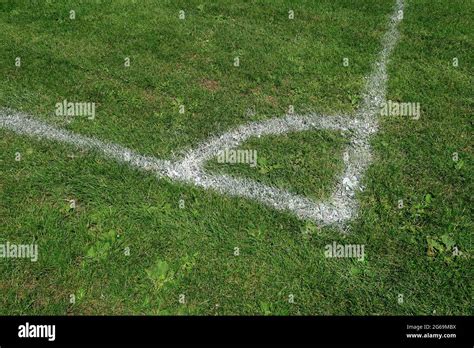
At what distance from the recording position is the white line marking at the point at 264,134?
23.0 ft

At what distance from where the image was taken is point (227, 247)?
252 inches

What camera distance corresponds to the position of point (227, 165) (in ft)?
25.0

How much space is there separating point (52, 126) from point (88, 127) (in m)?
0.71

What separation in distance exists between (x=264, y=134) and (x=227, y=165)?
1078mm

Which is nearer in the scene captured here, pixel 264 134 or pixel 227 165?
pixel 227 165

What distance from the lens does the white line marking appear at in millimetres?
7000

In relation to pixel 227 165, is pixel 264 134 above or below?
above

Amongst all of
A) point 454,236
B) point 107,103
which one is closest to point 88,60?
point 107,103

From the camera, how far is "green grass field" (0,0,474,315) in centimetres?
600

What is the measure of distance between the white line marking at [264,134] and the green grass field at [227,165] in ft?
0.62

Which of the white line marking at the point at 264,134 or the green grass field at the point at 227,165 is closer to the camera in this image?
the green grass field at the point at 227,165

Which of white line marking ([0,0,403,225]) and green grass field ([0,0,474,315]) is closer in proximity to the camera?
green grass field ([0,0,474,315])

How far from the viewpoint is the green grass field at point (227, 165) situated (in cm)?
600

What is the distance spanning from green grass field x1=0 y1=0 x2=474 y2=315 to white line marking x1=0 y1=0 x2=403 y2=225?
0.19 m
